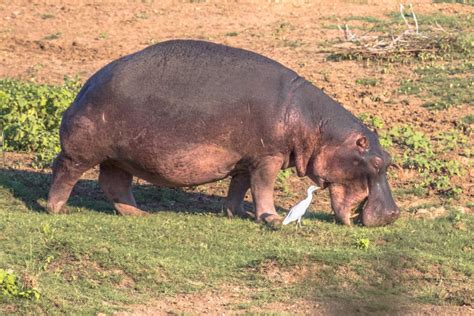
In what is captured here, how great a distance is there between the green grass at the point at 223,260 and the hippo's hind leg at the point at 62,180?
212 millimetres

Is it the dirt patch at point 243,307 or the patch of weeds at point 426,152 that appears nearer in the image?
the dirt patch at point 243,307

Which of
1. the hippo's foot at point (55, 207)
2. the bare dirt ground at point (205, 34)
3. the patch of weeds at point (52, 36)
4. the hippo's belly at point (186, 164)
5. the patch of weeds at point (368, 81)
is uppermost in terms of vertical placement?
the hippo's belly at point (186, 164)

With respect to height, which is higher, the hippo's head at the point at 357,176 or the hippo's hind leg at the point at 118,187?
the hippo's head at the point at 357,176

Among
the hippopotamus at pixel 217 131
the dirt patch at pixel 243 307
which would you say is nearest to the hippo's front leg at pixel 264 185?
the hippopotamus at pixel 217 131

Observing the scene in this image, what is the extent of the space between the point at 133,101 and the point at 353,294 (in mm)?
2429

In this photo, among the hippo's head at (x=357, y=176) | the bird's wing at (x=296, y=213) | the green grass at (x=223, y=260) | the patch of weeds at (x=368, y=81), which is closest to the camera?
the green grass at (x=223, y=260)

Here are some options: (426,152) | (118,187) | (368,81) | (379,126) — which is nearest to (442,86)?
(368,81)

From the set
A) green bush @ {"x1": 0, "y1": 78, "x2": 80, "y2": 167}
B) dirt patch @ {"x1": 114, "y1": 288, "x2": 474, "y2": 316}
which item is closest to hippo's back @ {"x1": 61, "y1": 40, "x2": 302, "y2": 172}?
dirt patch @ {"x1": 114, "y1": 288, "x2": 474, "y2": 316}

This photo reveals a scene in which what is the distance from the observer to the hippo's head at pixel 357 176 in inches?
372

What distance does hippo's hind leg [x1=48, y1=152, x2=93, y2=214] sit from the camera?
952 cm

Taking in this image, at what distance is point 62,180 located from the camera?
9586 mm

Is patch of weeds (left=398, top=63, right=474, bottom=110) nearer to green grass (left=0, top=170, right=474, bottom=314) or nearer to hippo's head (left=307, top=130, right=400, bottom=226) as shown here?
Answer: hippo's head (left=307, top=130, right=400, bottom=226)

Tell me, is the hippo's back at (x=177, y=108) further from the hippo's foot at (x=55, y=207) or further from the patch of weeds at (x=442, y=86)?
the patch of weeds at (x=442, y=86)

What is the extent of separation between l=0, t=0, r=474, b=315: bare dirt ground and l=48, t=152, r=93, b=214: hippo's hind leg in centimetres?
432
